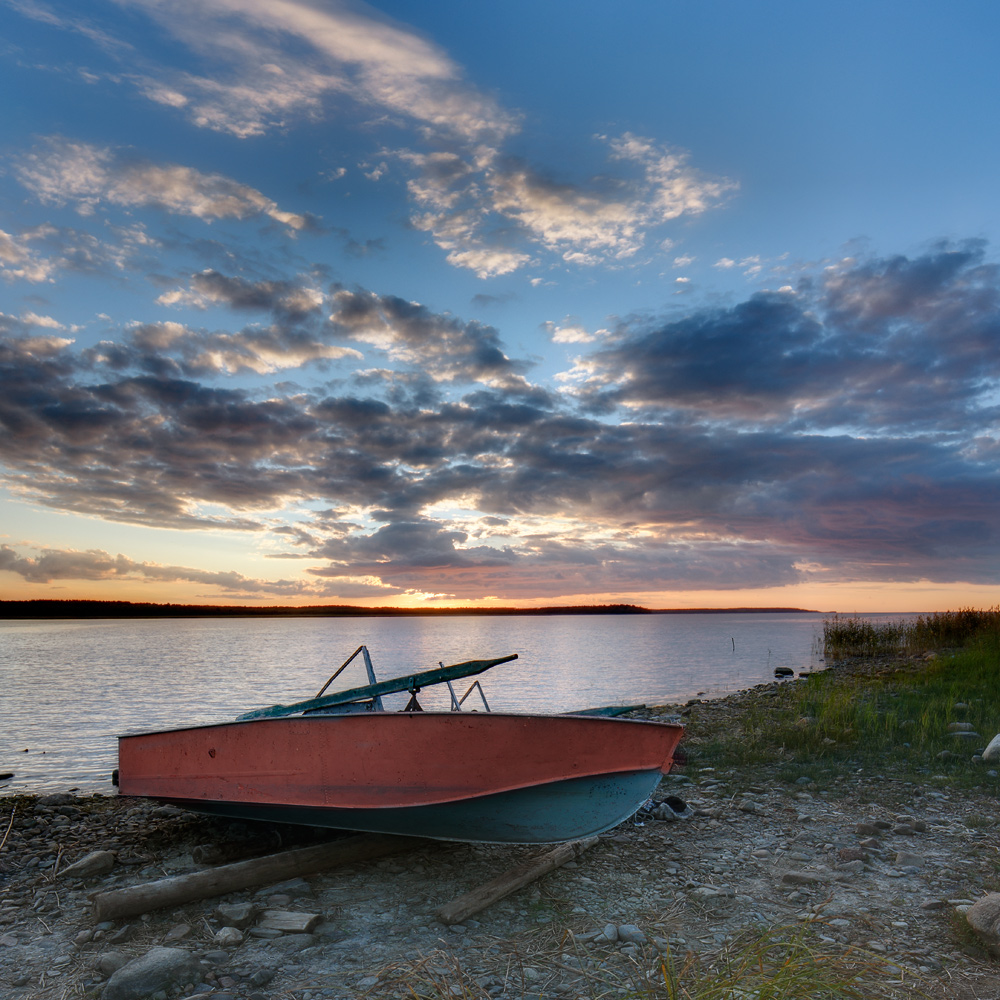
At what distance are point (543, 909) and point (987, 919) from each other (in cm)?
298

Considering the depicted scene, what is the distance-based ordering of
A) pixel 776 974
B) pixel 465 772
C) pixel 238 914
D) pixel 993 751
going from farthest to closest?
pixel 993 751 → pixel 465 772 → pixel 238 914 → pixel 776 974

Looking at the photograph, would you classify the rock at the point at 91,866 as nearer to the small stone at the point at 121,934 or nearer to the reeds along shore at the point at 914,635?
the small stone at the point at 121,934

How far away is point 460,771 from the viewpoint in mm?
5414

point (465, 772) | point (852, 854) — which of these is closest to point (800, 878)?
point (852, 854)

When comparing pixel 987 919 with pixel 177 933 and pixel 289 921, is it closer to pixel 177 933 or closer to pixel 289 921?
pixel 289 921

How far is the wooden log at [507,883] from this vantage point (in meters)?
4.93

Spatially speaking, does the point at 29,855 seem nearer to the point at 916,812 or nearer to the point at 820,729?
the point at 916,812

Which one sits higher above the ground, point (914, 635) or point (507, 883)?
point (914, 635)

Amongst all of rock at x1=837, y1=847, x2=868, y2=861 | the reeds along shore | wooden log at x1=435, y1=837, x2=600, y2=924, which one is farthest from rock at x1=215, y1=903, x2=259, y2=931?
the reeds along shore

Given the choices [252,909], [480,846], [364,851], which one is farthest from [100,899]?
[480,846]

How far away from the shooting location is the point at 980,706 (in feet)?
42.4

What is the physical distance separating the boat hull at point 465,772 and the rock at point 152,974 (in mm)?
1626

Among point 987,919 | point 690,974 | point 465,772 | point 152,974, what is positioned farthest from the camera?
point 465,772

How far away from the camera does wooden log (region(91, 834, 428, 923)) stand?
5.17m
